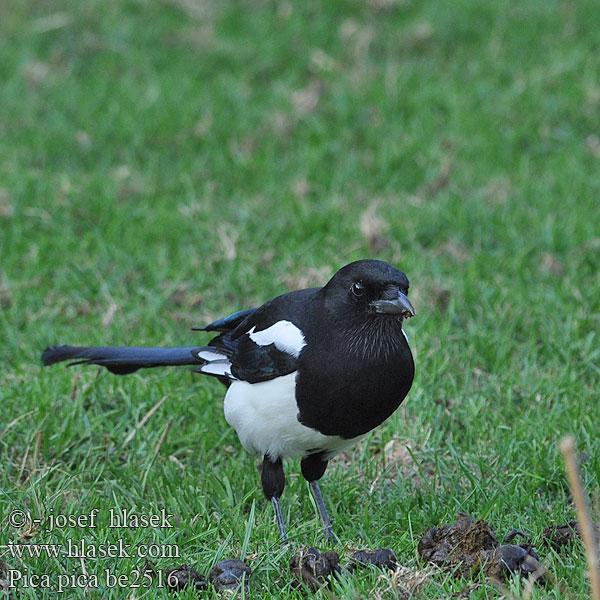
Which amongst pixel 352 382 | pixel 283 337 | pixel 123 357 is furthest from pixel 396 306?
pixel 123 357

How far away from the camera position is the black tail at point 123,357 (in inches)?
147

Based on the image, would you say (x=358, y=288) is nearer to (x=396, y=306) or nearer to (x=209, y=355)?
(x=396, y=306)

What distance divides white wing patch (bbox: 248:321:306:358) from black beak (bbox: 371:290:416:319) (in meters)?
0.27

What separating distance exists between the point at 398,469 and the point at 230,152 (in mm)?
3061

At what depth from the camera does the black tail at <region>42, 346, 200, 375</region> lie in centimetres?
373

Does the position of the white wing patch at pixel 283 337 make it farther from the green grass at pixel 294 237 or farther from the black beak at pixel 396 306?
the green grass at pixel 294 237

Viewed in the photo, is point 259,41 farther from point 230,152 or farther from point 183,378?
point 183,378

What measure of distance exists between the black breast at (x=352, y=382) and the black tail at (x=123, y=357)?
72cm

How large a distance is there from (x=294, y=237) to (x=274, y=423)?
219 cm

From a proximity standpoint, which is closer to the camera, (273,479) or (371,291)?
(371,291)

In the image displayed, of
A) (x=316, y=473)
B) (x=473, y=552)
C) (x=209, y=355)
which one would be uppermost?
(x=209, y=355)

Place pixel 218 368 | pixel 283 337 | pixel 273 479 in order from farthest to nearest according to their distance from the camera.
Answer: pixel 218 368, pixel 273 479, pixel 283 337

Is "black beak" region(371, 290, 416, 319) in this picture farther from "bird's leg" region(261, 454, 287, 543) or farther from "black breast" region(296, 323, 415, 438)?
"bird's leg" region(261, 454, 287, 543)

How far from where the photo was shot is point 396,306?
305 centimetres
